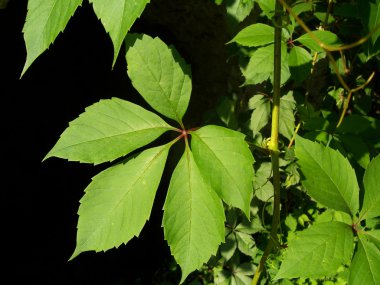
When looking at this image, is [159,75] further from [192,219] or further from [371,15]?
[371,15]

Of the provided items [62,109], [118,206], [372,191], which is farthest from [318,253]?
[62,109]

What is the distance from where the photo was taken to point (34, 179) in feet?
8.14

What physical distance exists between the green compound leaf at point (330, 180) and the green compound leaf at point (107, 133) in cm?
37

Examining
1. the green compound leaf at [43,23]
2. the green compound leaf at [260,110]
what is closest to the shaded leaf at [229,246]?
the green compound leaf at [260,110]

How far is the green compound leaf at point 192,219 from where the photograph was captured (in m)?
0.93

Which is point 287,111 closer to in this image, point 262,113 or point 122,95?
point 262,113

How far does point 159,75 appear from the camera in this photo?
1.02m

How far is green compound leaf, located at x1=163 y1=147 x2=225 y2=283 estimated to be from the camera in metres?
0.93

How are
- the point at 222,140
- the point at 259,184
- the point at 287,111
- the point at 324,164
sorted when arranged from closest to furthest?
the point at 222,140 < the point at 324,164 < the point at 287,111 < the point at 259,184

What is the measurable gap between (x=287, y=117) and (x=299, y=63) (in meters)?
0.44

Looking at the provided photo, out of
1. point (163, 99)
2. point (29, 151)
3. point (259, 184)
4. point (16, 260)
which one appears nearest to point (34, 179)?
point (29, 151)

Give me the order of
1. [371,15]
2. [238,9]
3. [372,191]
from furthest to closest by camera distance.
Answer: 1. [238,9]
2. [371,15]
3. [372,191]

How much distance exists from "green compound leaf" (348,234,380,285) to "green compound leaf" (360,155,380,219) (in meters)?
0.09

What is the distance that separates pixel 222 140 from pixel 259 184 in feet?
3.54
